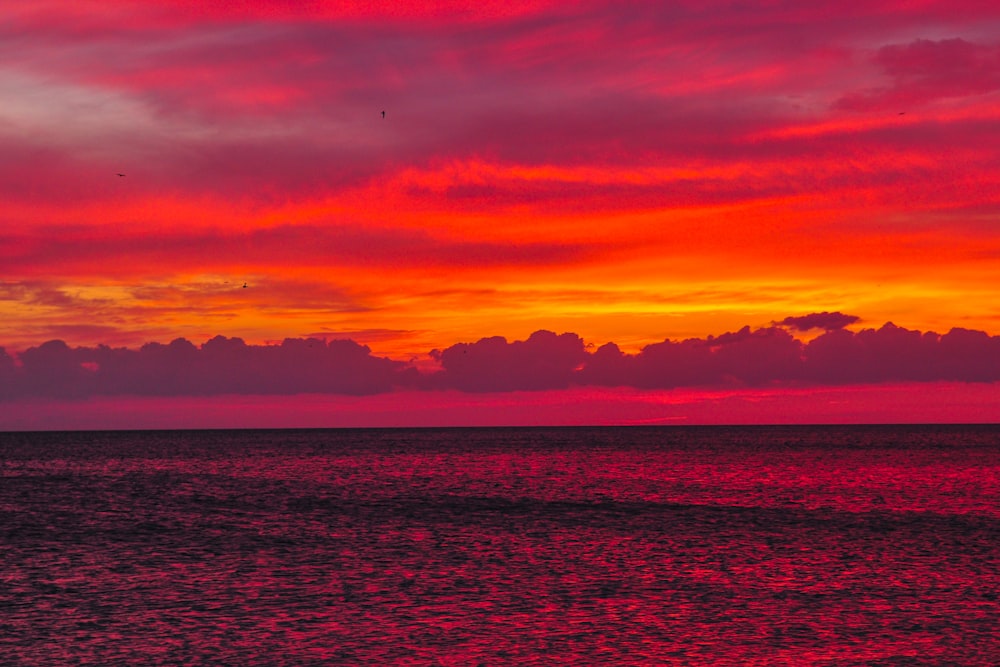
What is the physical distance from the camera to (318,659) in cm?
3388

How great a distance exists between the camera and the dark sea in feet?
115

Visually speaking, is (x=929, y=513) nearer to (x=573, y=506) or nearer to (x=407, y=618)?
(x=573, y=506)

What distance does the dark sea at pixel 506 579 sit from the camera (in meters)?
35.2

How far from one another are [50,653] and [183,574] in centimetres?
1724

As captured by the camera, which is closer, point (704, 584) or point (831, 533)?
point (704, 584)

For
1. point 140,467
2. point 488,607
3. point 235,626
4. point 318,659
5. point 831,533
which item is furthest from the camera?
point 140,467

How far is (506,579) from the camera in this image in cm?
4950

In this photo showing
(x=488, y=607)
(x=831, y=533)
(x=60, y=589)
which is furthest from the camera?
(x=831, y=533)

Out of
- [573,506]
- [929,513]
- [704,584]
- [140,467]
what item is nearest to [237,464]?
[140,467]

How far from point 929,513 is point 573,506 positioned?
2995 centimetres

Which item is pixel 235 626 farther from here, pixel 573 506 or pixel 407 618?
pixel 573 506

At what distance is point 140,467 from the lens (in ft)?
612

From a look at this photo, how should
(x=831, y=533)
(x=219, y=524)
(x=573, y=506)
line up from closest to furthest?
(x=831, y=533) → (x=219, y=524) → (x=573, y=506)

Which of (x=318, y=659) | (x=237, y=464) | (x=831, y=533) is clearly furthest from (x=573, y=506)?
(x=237, y=464)
